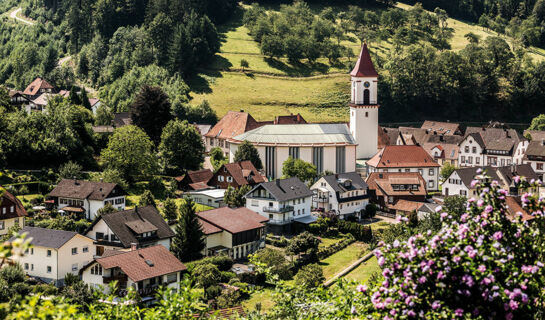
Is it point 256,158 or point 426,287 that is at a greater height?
point 426,287

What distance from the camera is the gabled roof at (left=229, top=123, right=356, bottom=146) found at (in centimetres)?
7769

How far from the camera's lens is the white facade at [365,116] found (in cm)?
8675

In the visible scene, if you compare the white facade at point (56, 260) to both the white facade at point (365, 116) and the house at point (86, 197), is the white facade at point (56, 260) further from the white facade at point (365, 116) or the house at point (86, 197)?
the white facade at point (365, 116)

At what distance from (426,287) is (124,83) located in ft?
302

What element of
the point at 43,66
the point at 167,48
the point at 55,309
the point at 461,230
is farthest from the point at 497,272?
the point at 43,66

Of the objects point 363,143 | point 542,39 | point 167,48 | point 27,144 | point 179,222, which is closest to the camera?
point 179,222

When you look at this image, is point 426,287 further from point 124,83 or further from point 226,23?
point 226,23

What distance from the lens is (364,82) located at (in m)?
86.8

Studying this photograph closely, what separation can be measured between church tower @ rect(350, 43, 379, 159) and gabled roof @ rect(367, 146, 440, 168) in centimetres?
850

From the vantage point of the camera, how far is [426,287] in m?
13.3

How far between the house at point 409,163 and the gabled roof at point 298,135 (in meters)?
3.69

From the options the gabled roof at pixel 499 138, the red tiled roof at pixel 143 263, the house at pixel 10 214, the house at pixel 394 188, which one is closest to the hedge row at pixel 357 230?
the house at pixel 394 188

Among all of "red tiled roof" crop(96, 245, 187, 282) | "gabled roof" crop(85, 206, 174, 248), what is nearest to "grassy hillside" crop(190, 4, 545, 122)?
"gabled roof" crop(85, 206, 174, 248)

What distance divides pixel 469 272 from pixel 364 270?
3860cm
